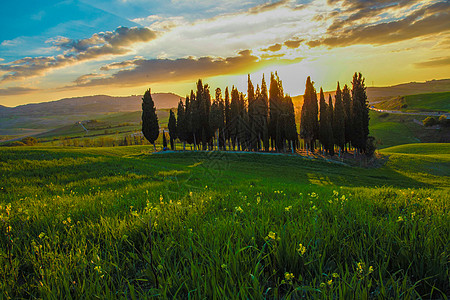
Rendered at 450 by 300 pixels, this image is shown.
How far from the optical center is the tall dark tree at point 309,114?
159 feet

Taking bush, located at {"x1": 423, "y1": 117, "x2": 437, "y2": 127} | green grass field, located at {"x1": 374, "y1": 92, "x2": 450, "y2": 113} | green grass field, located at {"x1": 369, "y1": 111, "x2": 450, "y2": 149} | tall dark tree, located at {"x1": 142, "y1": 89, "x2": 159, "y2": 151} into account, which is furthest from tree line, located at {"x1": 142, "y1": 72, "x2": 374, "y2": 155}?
green grass field, located at {"x1": 374, "y1": 92, "x2": 450, "y2": 113}

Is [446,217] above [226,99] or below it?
below

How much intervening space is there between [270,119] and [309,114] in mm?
8585

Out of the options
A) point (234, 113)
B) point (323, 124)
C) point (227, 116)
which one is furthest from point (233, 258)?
point (227, 116)

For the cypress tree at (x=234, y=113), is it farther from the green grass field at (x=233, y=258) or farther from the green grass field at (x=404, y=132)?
the green grass field at (x=404, y=132)

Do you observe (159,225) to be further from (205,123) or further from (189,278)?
(205,123)

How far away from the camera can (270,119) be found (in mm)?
51844

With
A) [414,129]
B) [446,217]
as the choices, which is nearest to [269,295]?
[446,217]

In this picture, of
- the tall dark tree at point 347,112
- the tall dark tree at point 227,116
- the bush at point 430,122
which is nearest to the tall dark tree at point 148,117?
the tall dark tree at point 227,116

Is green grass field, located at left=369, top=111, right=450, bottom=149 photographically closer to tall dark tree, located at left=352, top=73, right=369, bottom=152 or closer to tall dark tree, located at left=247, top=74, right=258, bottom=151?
tall dark tree, located at left=352, top=73, right=369, bottom=152

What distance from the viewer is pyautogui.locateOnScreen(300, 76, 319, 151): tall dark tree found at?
159 ft

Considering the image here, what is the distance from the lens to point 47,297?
1.65 metres

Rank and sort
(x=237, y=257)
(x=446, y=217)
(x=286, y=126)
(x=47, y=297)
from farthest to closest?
1. (x=286, y=126)
2. (x=446, y=217)
3. (x=237, y=257)
4. (x=47, y=297)

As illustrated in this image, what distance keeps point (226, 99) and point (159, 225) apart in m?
55.4
